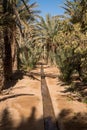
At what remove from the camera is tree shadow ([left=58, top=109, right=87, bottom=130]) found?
24.4ft

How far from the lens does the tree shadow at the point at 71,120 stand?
7.44 metres

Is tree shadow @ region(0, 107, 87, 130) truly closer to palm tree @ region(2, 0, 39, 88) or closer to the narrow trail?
the narrow trail

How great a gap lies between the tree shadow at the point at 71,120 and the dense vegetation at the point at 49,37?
1865 mm

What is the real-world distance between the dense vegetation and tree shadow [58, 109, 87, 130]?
1.87 meters

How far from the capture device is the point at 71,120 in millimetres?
8023

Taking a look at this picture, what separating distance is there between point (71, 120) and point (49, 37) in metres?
28.0

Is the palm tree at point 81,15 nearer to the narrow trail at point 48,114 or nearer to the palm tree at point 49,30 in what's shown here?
the narrow trail at point 48,114

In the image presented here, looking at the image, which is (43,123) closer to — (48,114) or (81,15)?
(48,114)

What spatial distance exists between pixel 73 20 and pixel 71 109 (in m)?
3.39

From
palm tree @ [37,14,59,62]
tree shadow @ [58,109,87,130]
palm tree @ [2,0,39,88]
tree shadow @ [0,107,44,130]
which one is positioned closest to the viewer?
tree shadow @ [0,107,44,130]

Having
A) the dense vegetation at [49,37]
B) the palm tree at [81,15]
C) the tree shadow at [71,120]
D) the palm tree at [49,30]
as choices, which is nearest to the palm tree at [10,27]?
the dense vegetation at [49,37]

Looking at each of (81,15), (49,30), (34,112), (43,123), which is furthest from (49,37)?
(43,123)

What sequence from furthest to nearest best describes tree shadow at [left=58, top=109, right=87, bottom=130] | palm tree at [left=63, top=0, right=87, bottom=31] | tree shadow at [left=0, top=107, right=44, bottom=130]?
palm tree at [left=63, top=0, right=87, bottom=31] < tree shadow at [left=58, top=109, right=87, bottom=130] < tree shadow at [left=0, top=107, right=44, bottom=130]

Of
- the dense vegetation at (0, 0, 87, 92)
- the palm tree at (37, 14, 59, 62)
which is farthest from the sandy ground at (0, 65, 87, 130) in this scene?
the palm tree at (37, 14, 59, 62)
